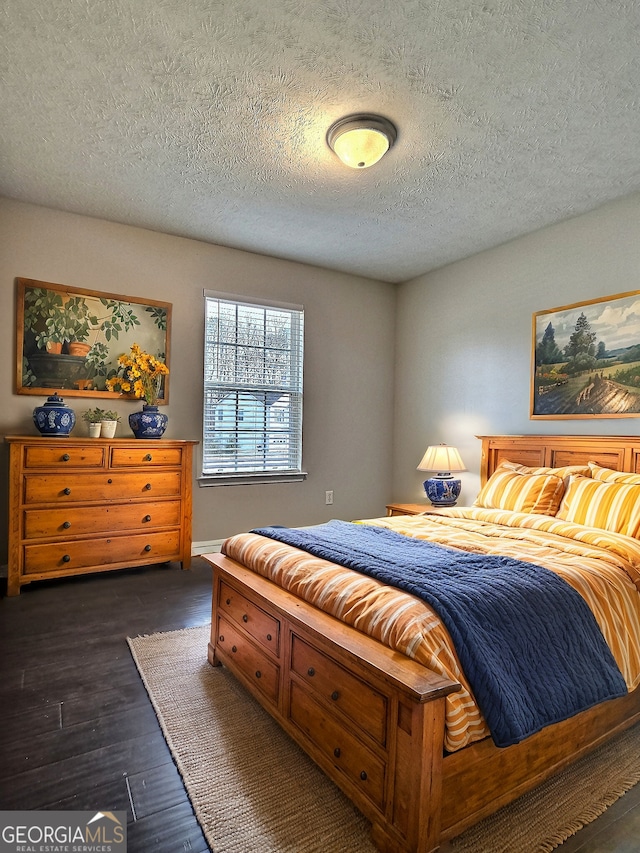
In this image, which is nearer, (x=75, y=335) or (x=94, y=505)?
(x=94, y=505)

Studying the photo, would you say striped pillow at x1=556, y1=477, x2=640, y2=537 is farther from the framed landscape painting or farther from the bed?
the framed landscape painting

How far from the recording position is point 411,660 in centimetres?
136

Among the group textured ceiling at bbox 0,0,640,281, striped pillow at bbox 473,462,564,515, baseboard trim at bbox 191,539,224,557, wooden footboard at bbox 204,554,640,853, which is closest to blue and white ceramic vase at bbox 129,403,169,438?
baseboard trim at bbox 191,539,224,557

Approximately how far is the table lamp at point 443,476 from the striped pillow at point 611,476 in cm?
120

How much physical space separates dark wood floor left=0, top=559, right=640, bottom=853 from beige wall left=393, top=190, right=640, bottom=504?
2.70 m

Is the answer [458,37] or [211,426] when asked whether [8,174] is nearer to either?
[211,426]

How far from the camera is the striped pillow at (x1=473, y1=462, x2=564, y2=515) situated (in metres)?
2.99

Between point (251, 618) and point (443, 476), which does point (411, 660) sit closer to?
point (251, 618)

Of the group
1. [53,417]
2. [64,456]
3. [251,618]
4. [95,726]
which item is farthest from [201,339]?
[95,726]

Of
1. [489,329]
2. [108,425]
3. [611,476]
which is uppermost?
[489,329]

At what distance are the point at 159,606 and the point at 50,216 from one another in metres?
2.95

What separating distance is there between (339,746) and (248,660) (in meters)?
0.67

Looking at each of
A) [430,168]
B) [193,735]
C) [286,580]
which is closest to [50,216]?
[430,168]

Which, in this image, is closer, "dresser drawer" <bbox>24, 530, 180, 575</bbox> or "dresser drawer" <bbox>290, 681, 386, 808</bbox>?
"dresser drawer" <bbox>290, 681, 386, 808</bbox>
